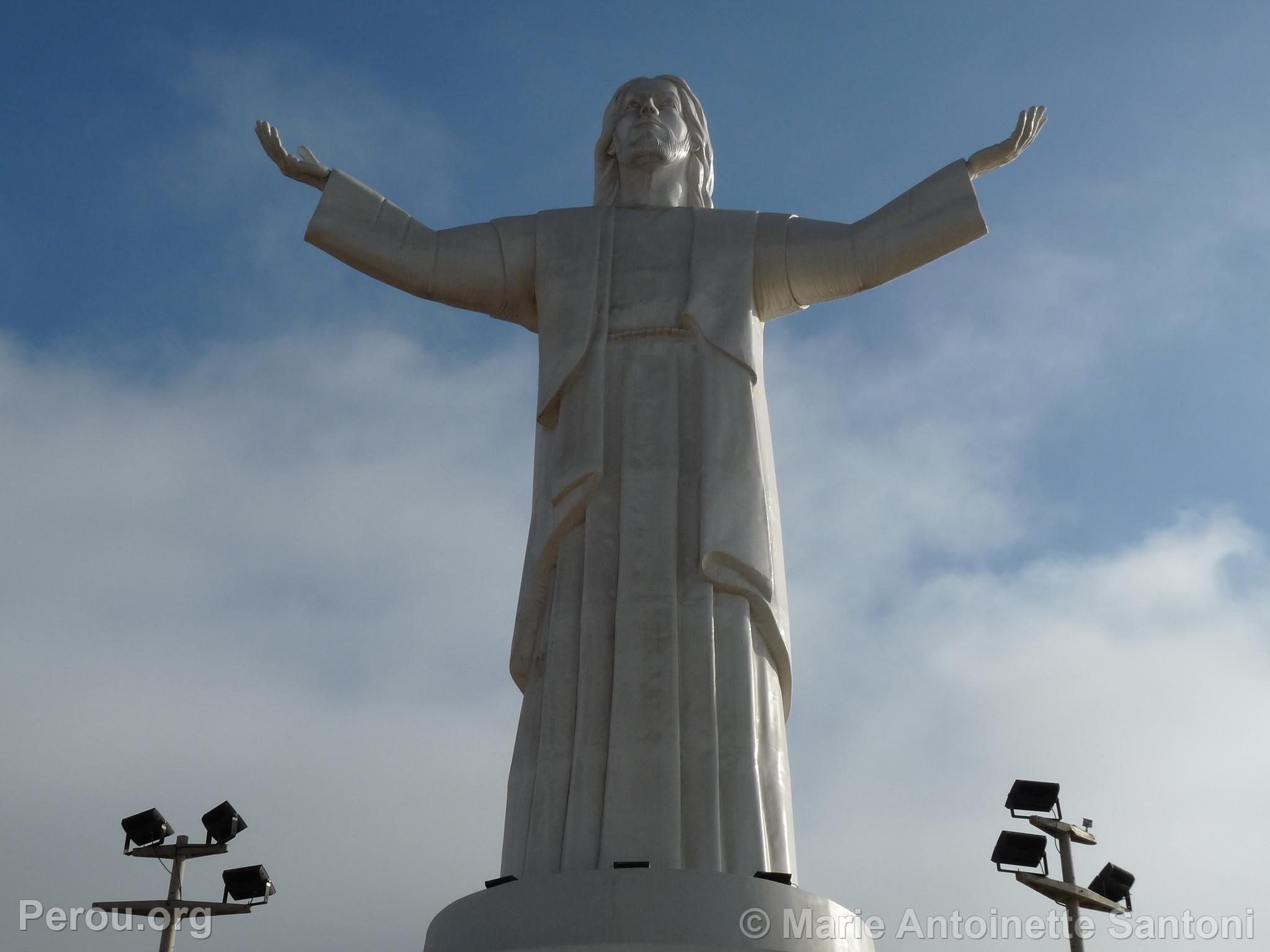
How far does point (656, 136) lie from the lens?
1041 cm

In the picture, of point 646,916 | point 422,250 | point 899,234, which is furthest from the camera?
point 422,250

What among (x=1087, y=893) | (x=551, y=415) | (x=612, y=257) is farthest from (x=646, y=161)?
(x=1087, y=893)

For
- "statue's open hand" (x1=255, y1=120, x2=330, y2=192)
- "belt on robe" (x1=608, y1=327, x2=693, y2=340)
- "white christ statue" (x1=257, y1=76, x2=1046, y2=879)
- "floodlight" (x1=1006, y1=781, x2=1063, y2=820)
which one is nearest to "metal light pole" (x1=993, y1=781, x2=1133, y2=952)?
"floodlight" (x1=1006, y1=781, x2=1063, y2=820)

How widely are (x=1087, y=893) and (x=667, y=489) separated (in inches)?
163

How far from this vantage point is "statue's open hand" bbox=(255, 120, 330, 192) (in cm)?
977

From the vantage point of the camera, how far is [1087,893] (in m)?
10.1

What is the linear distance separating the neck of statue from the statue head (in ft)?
0.17

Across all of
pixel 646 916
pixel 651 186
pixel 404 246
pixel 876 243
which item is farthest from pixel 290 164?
pixel 646 916

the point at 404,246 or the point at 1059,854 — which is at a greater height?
the point at 404,246

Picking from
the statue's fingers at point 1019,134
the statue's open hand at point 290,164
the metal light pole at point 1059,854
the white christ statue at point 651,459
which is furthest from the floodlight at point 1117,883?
the statue's open hand at point 290,164

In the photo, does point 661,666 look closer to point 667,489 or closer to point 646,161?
point 667,489

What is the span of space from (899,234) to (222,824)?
5.84 meters

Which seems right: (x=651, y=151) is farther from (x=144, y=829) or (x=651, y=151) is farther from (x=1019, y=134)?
(x=144, y=829)

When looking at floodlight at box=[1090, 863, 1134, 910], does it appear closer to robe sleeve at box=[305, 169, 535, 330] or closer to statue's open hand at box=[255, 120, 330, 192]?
robe sleeve at box=[305, 169, 535, 330]
